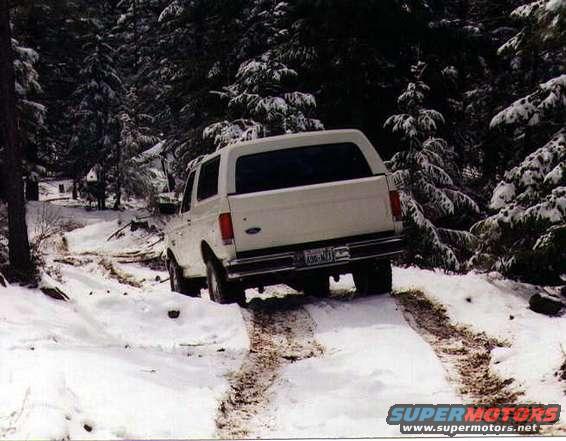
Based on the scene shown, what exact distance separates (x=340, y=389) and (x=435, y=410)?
122 cm

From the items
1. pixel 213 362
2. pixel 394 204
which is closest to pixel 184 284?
pixel 394 204

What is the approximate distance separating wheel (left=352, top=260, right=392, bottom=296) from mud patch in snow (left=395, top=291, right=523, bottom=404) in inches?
11.3

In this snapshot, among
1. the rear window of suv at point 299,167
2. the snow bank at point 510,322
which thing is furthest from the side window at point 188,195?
the snow bank at point 510,322

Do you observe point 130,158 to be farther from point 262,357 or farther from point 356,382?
point 356,382

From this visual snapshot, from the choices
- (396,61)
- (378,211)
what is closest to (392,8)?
(396,61)

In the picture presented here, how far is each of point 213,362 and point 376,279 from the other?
348 centimetres

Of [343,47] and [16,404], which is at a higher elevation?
[343,47]

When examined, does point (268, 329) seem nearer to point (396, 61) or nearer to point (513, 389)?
point (513, 389)

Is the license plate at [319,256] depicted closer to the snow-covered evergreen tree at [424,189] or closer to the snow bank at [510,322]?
the snow bank at [510,322]

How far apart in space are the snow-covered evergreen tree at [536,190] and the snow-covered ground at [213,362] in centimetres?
52

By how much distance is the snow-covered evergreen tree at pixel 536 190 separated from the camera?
25.5 ft

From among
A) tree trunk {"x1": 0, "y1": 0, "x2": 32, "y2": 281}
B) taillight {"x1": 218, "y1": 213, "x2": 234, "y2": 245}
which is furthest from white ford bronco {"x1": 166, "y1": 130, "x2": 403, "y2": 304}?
tree trunk {"x1": 0, "y1": 0, "x2": 32, "y2": 281}

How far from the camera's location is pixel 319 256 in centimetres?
857

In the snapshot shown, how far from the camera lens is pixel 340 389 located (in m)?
5.49
